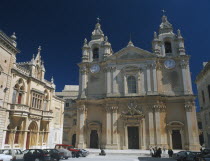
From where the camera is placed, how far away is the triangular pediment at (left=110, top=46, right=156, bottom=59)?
1254 inches

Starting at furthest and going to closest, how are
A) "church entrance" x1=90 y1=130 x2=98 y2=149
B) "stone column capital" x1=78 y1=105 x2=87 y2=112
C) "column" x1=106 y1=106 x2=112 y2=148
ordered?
1. "stone column capital" x1=78 y1=105 x2=87 y2=112
2. "church entrance" x1=90 y1=130 x2=98 y2=149
3. "column" x1=106 y1=106 x2=112 y2=148

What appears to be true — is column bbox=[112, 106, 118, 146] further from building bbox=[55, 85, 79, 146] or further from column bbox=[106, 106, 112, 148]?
building bbox=[55, 85, 79, 146]

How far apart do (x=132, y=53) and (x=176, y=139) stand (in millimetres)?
14709

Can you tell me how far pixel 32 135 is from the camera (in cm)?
2436

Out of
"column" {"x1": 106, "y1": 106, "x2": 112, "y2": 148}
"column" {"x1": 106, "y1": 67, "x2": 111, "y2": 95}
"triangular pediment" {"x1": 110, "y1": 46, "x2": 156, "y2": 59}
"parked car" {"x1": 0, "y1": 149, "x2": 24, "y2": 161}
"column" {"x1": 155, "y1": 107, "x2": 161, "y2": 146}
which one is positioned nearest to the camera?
"parked car" {"x1": 0, "y1": 149, "x2": 24, "y2": 161}

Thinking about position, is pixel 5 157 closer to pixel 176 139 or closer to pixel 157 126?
pixel 157 126

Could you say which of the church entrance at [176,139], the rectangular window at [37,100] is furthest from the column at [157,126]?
the rectangular window at [37,100]

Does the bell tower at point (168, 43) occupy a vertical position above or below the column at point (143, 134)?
above

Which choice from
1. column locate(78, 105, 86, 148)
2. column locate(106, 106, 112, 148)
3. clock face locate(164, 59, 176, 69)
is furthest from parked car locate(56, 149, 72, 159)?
clock face locate(164, 59, 176, 69)

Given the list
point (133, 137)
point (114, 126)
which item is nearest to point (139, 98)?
point (114, 126)

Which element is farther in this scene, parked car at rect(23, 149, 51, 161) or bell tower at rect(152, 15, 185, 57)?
bell tower at rect(152, 15, 185, 57)

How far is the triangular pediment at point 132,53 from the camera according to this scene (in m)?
31.9

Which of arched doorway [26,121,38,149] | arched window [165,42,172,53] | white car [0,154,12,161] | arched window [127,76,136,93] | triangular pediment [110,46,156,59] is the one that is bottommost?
white car [0,154,12,161]

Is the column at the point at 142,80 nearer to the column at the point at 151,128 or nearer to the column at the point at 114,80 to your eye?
the column at the point at 151,128
